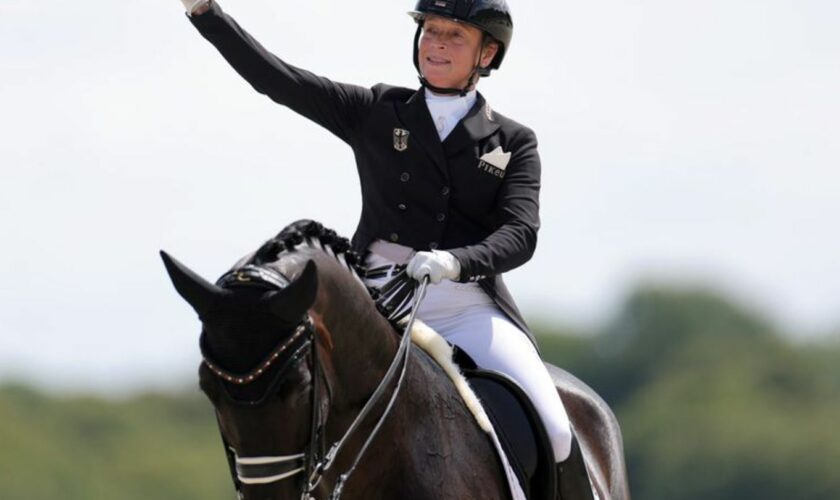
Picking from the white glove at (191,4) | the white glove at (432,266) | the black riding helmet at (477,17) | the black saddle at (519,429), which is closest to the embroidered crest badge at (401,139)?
the black riding helmet at (477,17)

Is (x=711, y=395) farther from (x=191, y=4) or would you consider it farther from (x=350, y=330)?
(x=350, y=330)

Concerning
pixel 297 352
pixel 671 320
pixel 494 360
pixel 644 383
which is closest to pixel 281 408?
pixel 297 352

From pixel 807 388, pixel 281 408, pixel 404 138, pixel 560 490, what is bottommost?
pixel 807 388

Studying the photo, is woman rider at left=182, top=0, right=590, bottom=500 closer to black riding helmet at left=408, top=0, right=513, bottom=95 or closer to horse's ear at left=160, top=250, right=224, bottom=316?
black riding helmet at left=408, top=0, right=513, bottom=95

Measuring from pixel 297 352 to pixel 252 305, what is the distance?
11.6 inches

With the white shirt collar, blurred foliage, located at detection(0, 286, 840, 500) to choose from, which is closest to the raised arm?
the white shirt collar

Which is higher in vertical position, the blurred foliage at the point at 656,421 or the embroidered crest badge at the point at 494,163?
the embroidered crest badge at the point at 494,163

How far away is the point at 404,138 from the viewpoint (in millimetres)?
13953

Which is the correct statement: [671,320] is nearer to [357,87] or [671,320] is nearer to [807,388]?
[807,388]

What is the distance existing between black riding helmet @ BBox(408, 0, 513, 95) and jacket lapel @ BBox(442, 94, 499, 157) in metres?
0.15

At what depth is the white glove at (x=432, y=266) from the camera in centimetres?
1295

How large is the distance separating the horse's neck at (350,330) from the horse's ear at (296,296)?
0.41 meters

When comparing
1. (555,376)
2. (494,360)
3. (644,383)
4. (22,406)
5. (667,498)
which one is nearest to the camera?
(494,360)

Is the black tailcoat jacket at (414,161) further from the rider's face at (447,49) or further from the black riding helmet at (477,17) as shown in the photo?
the black riding helmet at (477,17)
